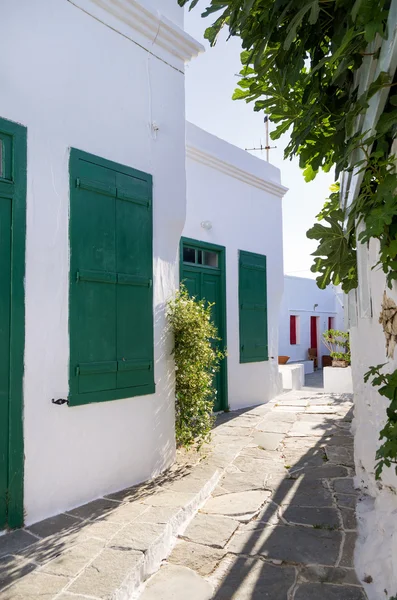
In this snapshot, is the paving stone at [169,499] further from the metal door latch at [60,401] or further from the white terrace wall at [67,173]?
the metal door latch at [60,401]

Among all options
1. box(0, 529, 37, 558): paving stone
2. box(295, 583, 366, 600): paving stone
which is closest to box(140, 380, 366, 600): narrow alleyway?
box(295, 583, 366, 600): paving stone

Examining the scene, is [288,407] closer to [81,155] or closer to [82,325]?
[82,325]

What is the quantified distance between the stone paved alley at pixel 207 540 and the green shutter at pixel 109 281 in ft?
3.21

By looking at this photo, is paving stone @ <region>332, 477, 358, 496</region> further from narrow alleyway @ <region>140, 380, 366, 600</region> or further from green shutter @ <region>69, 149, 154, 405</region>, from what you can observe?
green shutter @ <region>69, 149, 154, 405</region>

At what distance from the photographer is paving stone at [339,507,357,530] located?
3732 mm

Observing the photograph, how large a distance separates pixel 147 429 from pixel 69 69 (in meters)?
3.25

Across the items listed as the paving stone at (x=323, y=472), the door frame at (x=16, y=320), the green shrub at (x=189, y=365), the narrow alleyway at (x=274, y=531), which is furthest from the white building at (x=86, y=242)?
the paving stone at (x=323, y=472)

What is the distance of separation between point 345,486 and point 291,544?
133 centimetres

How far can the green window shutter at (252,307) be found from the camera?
8.73 m

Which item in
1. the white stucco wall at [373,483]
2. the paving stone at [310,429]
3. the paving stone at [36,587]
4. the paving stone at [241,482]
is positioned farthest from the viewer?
the paving stone at [310,429]

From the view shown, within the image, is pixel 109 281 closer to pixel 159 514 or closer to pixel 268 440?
pixel 159 514

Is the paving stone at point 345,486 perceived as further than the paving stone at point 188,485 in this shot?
Yes

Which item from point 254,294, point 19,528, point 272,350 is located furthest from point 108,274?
point 272,350

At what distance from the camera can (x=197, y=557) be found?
3.33 m
